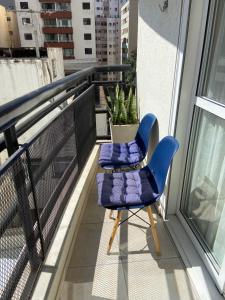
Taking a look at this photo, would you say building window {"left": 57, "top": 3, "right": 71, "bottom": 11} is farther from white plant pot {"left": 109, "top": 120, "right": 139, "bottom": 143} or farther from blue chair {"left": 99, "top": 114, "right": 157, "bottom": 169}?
blue chair {"left": 99, "top": 114, "right": 157, "bottom": 169}

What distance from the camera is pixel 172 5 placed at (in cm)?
169

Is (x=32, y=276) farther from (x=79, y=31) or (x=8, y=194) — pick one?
(x=79, y=31)

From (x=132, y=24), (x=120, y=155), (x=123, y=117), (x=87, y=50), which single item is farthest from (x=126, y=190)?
(x=132, y=24)

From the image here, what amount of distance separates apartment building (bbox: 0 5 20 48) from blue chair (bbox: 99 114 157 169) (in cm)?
2612

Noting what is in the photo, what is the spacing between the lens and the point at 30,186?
1.22 meters

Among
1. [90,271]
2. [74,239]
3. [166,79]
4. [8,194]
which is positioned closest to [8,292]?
[8,194]

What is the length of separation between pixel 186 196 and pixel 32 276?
1242mm

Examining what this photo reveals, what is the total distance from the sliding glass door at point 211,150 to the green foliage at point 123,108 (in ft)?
4.49

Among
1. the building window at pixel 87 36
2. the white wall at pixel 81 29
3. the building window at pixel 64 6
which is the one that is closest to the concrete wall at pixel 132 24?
the white wall at pixel 81 29

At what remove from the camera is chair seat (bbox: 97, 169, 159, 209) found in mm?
1583

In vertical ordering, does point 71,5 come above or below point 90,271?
above

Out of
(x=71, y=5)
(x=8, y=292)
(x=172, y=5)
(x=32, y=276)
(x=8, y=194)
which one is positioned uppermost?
(x=71, y=5)

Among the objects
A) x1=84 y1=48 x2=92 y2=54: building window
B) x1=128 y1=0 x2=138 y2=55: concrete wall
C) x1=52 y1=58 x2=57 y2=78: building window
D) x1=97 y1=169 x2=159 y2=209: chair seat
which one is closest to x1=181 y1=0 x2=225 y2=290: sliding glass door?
x1=97 y1=169 x2=159 y2=209: chair seat

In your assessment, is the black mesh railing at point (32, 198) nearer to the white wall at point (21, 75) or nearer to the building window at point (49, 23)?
the white wall at point (21, 75)
